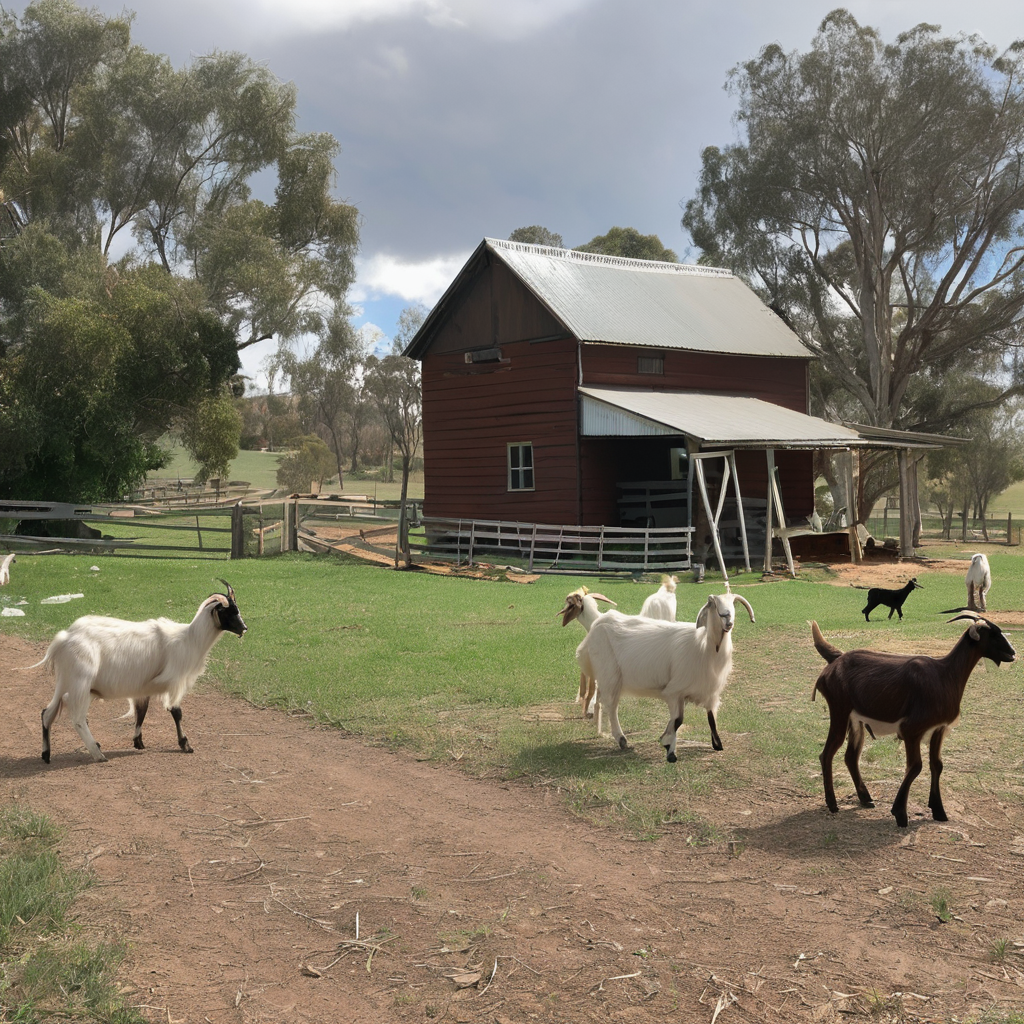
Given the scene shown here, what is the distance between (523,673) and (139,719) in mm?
4410

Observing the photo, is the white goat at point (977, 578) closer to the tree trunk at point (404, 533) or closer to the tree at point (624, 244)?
the tree trunk at point (404, 533)

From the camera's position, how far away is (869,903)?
532 centimetres

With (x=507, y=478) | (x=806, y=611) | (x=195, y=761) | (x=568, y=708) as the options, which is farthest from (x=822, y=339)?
(x=195, y=761)

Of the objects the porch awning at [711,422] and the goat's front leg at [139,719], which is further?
the porch awning at [711,422]

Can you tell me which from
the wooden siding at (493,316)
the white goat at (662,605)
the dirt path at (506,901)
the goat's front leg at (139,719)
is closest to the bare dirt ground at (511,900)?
the dirt path at (506,901)

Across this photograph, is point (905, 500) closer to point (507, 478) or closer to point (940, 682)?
point (507, 478)

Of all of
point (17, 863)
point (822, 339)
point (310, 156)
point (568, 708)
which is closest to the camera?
Answer: point (17, 863)

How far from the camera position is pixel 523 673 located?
11.5 m

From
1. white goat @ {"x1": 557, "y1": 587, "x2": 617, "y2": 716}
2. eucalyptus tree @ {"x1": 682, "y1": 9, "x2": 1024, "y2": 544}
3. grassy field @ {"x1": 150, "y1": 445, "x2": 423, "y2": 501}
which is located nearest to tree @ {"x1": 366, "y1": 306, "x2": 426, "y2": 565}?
grassy field @ {"x1": 150, "y1": 445, "x2": 423, "y2": 501}

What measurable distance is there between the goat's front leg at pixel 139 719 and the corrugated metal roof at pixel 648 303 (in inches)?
750

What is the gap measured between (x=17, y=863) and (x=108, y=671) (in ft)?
9.35

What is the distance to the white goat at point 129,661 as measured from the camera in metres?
8.27

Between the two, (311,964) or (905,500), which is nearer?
(311,964)

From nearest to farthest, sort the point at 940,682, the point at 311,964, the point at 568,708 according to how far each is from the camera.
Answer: the point at 311,964, the point at 940,682, the point at 568,708
